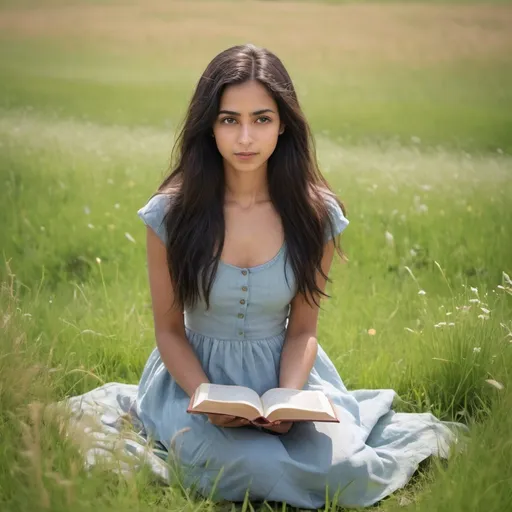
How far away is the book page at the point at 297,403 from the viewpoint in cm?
293

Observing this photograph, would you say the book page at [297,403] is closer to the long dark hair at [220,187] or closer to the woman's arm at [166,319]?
the woman's arm at [166,319]

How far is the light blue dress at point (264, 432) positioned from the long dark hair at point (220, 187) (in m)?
0.06

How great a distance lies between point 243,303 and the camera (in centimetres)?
336

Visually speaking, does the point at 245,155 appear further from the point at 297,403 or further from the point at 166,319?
the point at 297,403

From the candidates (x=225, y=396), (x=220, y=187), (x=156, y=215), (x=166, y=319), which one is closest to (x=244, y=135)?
(x=220, y=187)

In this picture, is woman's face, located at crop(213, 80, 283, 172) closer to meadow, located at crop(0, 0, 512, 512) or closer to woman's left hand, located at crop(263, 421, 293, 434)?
woman's left hand, located at crop(263, 421, 293, 434)

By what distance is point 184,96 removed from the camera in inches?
298

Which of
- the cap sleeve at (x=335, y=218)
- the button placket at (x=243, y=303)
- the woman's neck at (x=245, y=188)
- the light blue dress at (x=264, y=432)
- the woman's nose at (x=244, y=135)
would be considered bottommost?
the light blue dress at (x=264, y=432)

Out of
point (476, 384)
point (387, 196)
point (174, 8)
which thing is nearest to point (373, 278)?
point (387, 196)

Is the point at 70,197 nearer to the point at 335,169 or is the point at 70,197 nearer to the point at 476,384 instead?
the point at 335,169

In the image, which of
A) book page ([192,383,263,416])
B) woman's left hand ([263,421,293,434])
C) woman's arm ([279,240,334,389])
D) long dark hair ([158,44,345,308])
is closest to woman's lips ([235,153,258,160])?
long dark hair ([158,44,345,308])

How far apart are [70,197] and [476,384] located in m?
3.51

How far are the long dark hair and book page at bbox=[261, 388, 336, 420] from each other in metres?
0.46

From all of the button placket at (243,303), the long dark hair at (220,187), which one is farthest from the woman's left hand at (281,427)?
the long dark hair at (220,187)
